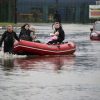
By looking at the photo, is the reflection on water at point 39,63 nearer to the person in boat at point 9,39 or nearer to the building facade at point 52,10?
the person in boat at point 9,39

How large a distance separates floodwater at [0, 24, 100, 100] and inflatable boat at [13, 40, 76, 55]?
0.81m

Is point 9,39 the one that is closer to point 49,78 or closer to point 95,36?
point 49,78

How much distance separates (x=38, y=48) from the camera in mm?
25516

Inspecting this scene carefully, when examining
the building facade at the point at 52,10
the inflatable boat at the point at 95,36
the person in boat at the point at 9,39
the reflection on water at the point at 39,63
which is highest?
the person in boat at the point at 9,39

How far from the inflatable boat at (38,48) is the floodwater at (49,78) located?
32.0 inches

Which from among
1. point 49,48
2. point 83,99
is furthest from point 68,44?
point 83,99

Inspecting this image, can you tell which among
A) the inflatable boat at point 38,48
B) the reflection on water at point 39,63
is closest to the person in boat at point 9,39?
the inflatable boat at point 38,48

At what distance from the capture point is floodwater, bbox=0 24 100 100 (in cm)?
1331

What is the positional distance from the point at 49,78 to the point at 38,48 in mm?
Result: 8895

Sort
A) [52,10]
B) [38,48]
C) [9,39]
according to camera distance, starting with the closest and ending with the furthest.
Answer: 1. [9,39]
2. [38,48]
3. [52,10]

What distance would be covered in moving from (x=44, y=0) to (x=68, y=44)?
96720mm

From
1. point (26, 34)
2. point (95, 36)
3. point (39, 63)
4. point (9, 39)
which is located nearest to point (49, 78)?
point (39, 63)

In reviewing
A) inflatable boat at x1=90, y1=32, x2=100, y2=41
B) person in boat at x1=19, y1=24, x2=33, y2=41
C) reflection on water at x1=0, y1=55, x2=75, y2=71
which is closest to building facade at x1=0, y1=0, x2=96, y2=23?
inflatable boat at x1=90, y1=32, x2=100, y2=41

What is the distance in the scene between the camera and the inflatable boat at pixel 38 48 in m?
25.3
